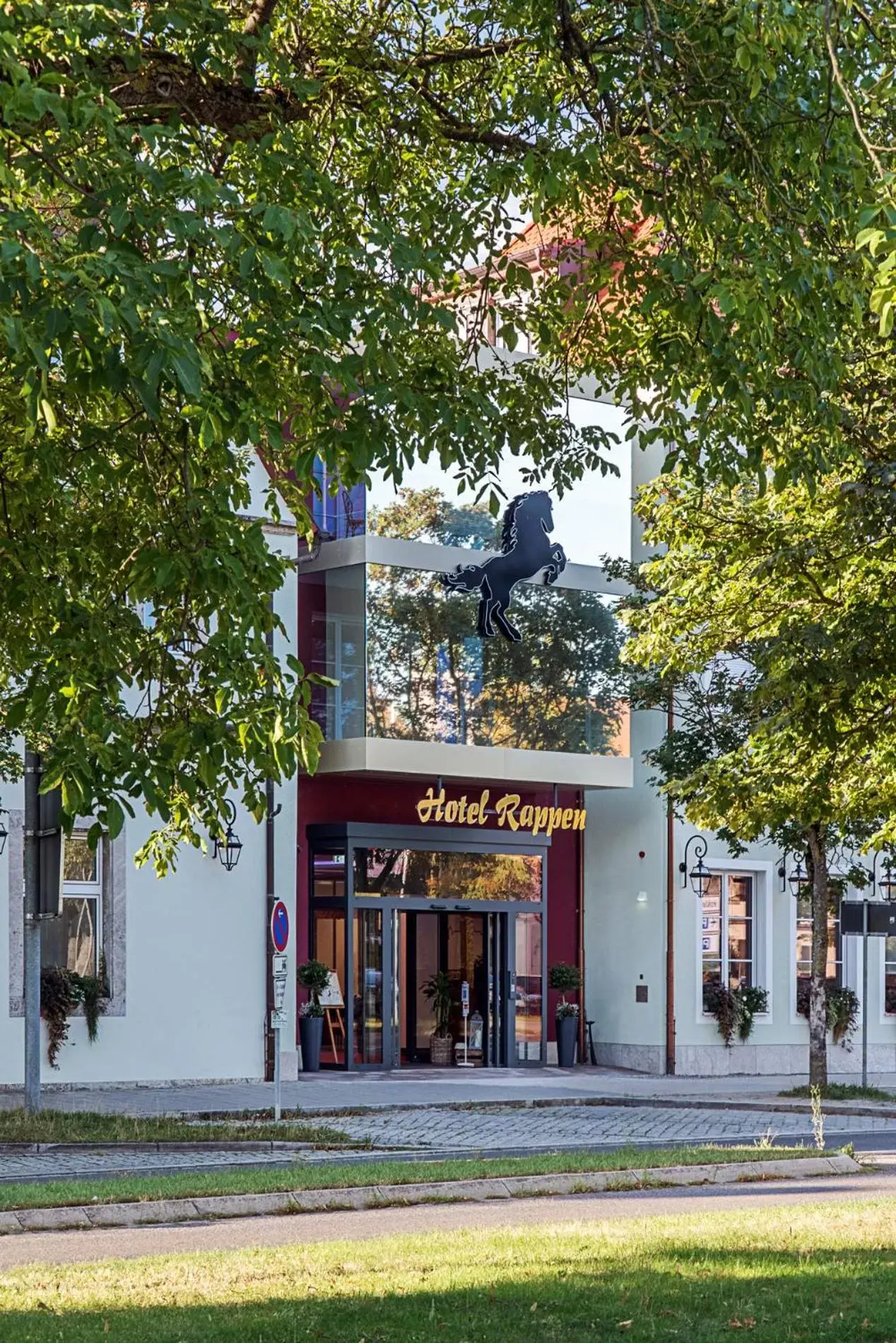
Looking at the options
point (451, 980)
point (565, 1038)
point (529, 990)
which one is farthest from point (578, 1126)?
point (565, 1038)

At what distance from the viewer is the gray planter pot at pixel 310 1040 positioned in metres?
27.4

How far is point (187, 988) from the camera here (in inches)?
996

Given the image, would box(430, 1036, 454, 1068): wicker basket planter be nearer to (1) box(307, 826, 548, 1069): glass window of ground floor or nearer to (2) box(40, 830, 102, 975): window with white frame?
(1) box(307, 826, 548, 1069): glass window of ground floor

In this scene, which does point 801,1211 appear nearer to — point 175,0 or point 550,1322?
point 550,1322

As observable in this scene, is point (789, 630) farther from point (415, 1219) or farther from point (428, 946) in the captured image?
point (428, 946)

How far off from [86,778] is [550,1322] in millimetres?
3001

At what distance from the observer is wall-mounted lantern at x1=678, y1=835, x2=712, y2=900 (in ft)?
104

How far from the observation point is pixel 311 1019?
1078 inches

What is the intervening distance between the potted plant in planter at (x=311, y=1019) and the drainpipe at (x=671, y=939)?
6.47 meters

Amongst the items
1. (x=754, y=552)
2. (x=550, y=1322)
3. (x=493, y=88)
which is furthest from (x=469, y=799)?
(x=550, y=1322)

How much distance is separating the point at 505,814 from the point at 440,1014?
333 centimetres

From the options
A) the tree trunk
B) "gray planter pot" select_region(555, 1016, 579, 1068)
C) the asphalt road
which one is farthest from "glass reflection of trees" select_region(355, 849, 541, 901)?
the asphalt road

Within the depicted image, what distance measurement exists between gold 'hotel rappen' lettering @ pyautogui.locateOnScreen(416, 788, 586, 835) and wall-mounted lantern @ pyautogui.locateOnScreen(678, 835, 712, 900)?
71.3 inches

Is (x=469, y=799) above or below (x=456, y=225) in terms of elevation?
below
